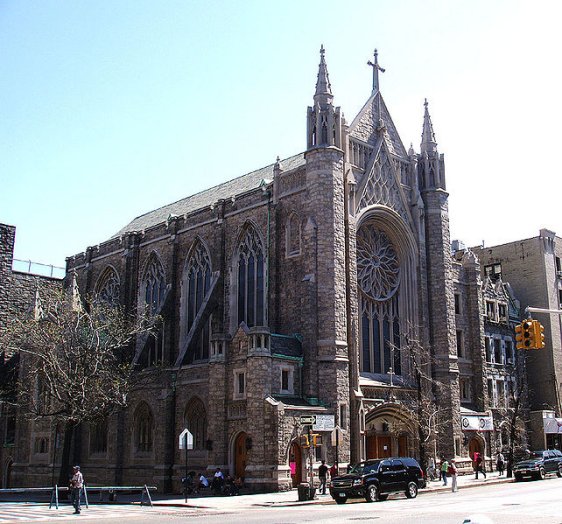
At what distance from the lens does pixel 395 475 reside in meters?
29.1

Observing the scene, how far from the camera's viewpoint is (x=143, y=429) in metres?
44.4

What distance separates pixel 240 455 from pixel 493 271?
117 feet

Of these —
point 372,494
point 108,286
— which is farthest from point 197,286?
point 372,494

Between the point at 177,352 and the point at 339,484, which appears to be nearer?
the point at 339,484

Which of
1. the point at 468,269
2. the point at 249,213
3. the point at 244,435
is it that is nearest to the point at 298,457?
the point at 244,435

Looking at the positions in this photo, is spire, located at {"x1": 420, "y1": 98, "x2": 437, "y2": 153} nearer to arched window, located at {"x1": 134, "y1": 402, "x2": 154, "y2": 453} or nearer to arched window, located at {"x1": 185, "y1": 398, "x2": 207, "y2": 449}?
arched window, located at {"x1": 185, "y1": 398, "x2": 207, "y2": 449}

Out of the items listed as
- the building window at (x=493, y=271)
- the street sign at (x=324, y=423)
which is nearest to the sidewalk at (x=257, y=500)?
the street sign at (x=324, y=423)

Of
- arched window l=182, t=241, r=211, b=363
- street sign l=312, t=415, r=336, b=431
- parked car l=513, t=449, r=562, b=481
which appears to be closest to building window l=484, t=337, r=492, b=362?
parked car l=513, t=449, r=562, b=481

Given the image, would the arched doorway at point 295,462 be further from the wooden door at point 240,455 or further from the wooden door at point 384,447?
the wooden door at point 384,447

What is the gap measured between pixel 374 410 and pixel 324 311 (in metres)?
6.39

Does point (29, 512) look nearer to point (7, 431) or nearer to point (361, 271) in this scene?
point (361, 271)

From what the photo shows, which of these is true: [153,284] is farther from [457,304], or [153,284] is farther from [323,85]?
[457,304]

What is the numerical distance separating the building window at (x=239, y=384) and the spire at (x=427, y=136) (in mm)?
20891

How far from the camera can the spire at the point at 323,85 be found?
40938mm
